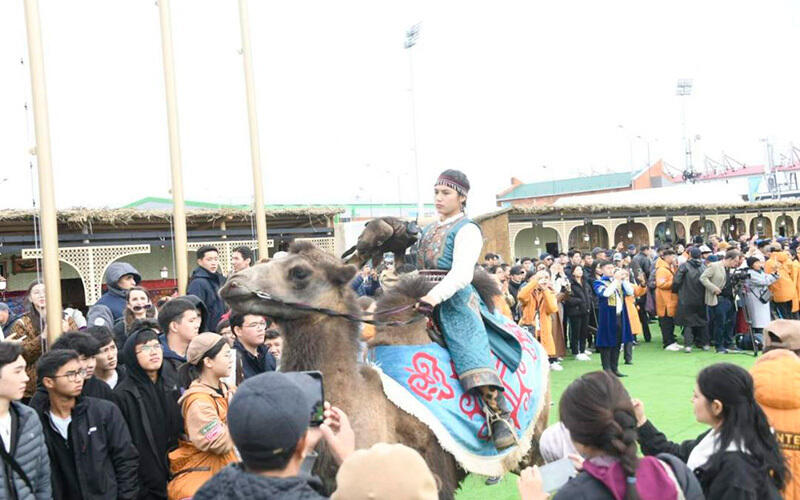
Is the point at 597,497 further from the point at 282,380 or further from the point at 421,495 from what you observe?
the point at 282,380

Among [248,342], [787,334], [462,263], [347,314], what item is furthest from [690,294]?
[347,314]

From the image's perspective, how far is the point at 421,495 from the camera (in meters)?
1.77

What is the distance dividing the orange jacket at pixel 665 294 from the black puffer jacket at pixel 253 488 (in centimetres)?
1265

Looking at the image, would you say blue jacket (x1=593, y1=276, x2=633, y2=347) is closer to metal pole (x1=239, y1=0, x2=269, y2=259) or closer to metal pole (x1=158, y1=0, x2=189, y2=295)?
metal pole (x1=239, y1=0, x2=269, y2=259)

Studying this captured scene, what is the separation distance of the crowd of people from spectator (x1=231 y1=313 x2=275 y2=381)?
15 millimetres

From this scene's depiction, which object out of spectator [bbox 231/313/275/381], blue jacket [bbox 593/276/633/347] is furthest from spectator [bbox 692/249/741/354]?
spectator [bbox 231/313/275/381]

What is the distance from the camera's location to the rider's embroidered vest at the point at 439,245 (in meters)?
4.36

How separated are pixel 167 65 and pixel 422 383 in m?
6.99

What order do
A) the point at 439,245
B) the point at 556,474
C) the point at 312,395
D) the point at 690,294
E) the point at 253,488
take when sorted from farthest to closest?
the point at 690,294
the point at 439,245
the point at 556,474
the point at 312,395
the point at 253,488

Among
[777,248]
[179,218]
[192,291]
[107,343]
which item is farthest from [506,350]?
[777,248]

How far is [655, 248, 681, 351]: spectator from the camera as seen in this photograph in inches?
522

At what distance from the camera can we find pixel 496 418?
4.23 metres

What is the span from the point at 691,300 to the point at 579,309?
228 cm

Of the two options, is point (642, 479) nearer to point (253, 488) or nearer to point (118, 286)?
point (253, 488)
